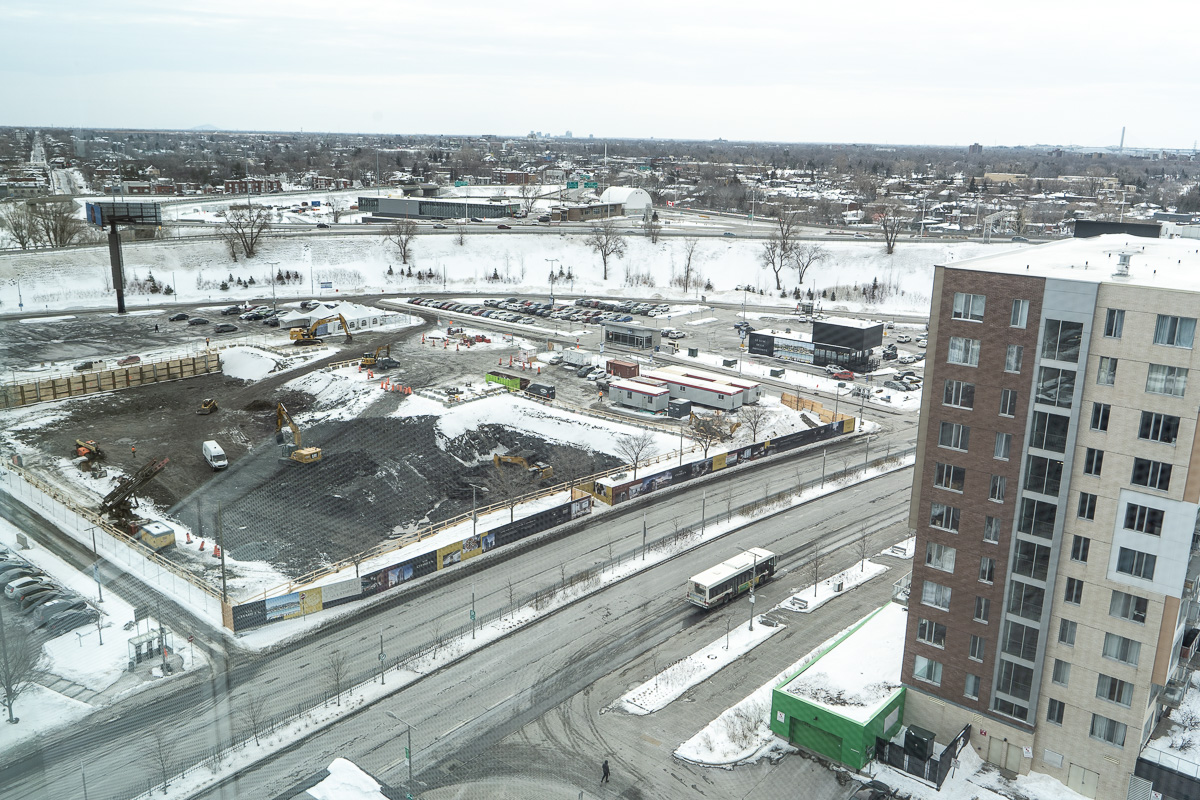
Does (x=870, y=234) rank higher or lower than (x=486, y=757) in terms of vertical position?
higher

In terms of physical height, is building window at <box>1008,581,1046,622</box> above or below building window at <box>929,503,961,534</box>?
below

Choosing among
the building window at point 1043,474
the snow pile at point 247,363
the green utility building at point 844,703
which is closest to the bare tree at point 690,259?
the snow pile at point 247,363

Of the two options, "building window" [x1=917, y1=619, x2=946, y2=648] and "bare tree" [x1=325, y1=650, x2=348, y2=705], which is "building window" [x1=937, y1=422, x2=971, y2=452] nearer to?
"building window" [x1=917, y1=619, x2=946, y2=648]

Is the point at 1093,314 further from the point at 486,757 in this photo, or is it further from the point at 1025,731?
the point at 486,757

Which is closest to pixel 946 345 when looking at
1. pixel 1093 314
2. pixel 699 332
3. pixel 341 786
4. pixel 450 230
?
pixel 1093 314

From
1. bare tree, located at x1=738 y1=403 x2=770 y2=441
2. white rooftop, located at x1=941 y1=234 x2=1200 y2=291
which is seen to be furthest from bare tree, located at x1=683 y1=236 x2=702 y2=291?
white rooftop, located at x1=941 y1=234 x2=1200 y2=291

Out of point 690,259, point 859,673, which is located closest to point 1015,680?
point 859,673

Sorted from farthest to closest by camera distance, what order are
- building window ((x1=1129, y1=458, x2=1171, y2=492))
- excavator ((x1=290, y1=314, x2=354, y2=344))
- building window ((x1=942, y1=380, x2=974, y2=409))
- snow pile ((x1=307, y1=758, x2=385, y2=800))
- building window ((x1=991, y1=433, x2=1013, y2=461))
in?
1. excavator ((x1=290, y1=314, x2=354, y2=344))
2. building window ((x1=942, y1=380, x2=974, y2=409))
3. building window ((x1=991, y1=433, x2=1013, y2=461))
4. snow pile ((x1=307, y1=758, x2=385, y2=800))
5. building window ((x1=1129, y1=458, x2=1171, y2=492))
